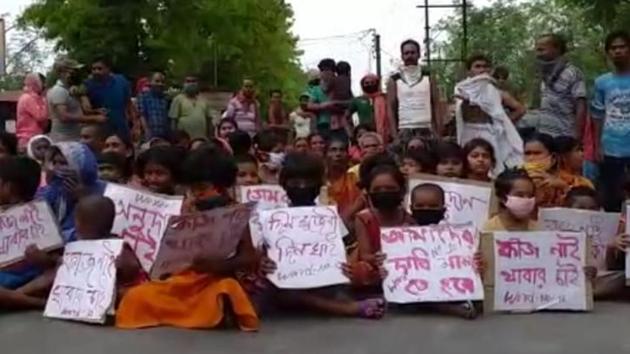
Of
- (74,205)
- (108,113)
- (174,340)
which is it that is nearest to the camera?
(174,340)

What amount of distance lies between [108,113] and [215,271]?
6.11 meters

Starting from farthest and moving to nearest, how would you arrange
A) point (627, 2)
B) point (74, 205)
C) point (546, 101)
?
point (627, 2) < point (546, 101) < point (74, 205)

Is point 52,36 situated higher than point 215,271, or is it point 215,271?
point 52,36

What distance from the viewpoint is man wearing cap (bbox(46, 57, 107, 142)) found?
40.4 ft

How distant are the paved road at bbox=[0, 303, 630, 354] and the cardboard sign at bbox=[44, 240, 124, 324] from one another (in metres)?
0.08

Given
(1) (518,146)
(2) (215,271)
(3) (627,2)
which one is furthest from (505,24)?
(2) (215,271)

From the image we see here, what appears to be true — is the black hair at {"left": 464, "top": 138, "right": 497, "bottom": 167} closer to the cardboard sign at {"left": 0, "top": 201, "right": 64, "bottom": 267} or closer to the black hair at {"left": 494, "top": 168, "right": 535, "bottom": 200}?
the black hair at {"left": 494, "top": 168, "right": 535, "bottom": 200}

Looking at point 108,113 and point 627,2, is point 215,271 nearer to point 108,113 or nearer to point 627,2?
point 108,113

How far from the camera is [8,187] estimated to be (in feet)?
25.4

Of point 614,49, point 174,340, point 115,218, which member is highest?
point 614,49

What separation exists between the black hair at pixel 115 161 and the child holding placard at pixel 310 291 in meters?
1.71

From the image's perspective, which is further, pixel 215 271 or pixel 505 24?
pixel 505 24

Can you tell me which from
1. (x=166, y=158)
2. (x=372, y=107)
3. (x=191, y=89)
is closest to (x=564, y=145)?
(x=166, y=158)

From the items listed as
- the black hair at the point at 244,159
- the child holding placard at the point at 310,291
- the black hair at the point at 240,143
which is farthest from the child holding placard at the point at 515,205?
→ the black hair at the point at 240,143
